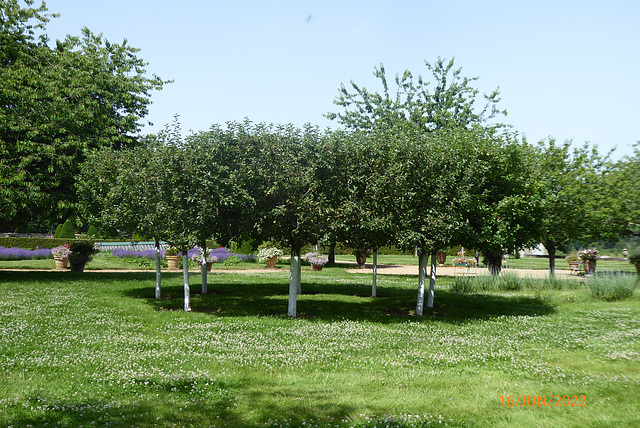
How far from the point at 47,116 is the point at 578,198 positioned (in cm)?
2421

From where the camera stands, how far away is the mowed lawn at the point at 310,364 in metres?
6.04

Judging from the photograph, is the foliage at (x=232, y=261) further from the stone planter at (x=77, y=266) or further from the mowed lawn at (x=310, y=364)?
the mowed lawn at (x=310, y=364)


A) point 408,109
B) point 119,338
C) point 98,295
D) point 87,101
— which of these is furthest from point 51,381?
point 408,109

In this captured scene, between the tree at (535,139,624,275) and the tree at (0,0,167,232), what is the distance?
20.2m

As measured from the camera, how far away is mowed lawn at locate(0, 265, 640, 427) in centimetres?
604

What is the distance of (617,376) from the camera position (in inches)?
313

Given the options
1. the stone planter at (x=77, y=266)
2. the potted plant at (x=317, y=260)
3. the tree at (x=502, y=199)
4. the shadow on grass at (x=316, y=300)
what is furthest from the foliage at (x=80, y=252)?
the tree at (x=502, y=199)

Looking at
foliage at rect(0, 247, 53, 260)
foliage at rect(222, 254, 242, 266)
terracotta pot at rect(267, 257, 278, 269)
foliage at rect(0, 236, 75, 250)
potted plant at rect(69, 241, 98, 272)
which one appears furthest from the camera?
foliage at rect(0, 236, 75, 250)

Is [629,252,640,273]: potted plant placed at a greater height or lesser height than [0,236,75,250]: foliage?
lesser

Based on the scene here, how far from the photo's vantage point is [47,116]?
2247 cm

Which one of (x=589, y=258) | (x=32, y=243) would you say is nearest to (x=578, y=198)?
(x=589, y=258)

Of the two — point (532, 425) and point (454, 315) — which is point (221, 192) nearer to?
point (454, 315)

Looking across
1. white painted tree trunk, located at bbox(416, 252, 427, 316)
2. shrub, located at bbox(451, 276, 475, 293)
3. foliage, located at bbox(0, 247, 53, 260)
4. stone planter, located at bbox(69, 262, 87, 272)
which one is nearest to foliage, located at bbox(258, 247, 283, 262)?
stone planter, located at bbox(69, 262, 87, 272)

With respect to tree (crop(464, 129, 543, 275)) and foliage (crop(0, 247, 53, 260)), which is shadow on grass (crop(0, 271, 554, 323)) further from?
foliage (crop(0, 247, 53, 260))
